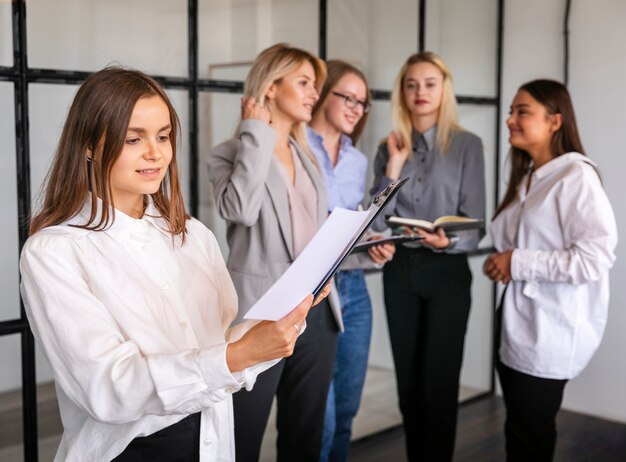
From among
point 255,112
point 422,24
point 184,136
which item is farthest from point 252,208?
point 422,24

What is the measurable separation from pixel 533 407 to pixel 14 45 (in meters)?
1.97

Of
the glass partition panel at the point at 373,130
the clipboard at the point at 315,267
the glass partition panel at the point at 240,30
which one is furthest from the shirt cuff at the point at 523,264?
the clipboard at the point at 315,267

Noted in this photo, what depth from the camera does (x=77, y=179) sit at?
1.44 m

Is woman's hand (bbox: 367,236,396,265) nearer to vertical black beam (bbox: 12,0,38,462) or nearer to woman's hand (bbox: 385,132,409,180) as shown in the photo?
woman's hand (bbox: 385,132,409,180)

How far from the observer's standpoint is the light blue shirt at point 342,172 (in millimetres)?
2738

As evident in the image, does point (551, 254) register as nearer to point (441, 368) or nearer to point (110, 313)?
point (441, 368)

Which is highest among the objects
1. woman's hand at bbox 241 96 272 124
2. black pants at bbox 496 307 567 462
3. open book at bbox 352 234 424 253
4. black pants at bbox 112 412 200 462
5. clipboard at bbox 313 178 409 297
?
woman's hand at bbox 241 96 272 124

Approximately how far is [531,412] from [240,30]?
168cm

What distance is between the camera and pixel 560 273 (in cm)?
251

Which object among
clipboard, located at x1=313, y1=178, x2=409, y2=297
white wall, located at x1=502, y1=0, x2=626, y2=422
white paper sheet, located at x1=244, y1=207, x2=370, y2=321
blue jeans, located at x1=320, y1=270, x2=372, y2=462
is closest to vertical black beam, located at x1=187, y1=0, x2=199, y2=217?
blue jeans, located at x1=320, y1=270, x2=372, y2=462

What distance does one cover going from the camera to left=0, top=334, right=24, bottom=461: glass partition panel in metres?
2.33

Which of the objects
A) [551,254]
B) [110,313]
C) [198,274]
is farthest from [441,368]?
[110,313]

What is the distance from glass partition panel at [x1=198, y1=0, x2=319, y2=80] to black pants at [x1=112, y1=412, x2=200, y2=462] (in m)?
1.56

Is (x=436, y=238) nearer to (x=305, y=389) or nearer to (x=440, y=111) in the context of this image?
(x=440, y=111)
